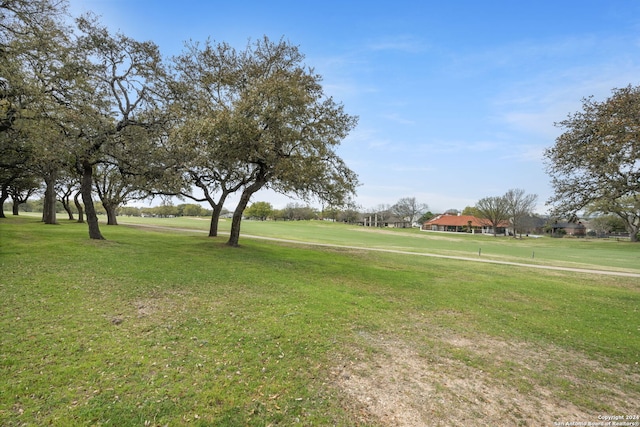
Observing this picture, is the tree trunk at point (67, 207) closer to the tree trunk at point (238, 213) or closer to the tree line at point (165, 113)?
the tree line at point (165, 113)

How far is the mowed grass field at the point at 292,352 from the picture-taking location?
416 cm

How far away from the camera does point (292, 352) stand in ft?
19.1

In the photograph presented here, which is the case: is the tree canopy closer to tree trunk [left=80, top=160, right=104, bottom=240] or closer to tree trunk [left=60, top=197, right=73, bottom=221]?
tree trunk [left=80, top=160, right=104, bottom=240]

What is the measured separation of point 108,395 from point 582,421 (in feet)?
21.8

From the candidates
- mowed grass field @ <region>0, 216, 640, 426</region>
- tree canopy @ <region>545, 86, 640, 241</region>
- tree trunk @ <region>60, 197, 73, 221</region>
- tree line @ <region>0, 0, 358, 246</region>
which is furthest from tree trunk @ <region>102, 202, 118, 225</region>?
tree canopy @ <region>545, 86, 640, 241</region>

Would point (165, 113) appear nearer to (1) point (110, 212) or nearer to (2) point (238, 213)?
(2) point (238, 213)

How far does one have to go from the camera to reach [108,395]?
13.8 feet

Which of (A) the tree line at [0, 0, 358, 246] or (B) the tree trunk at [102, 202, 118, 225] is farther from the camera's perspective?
(B) the tree trunk at [102, 202, 118, 225]

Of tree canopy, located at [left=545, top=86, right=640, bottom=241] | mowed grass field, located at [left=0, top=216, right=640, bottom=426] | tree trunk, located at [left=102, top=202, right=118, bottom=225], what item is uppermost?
tree canopy, located at [left=545, top=86, right=640, bottom=241]

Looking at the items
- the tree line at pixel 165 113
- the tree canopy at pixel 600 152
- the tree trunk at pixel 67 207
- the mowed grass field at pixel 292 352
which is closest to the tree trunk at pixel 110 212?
the tree trunk at pixel 67 207

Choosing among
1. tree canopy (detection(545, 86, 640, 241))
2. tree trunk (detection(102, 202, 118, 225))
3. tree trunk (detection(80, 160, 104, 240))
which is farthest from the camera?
tree trunk (detection(102, 202, 118, 225))

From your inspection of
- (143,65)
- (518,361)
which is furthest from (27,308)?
(143,65)

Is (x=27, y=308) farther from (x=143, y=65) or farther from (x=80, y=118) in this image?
(x=143, y=65)

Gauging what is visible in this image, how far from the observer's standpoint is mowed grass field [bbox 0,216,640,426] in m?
4.16
